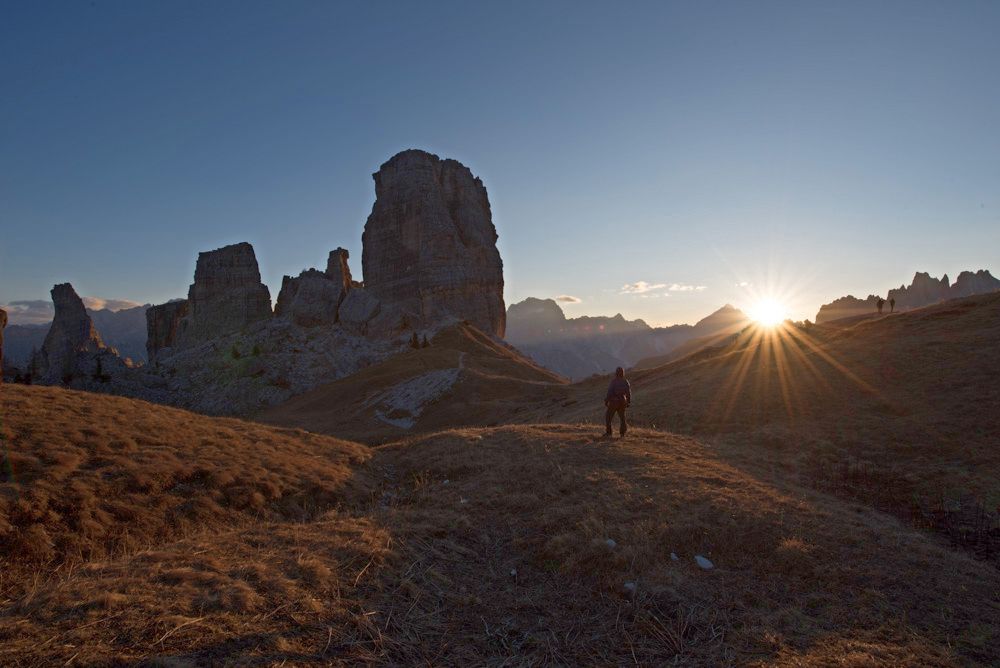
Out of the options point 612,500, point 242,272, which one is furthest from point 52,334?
point 612,500

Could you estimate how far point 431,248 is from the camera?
9500cm

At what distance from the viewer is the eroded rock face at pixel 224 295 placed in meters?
92.2

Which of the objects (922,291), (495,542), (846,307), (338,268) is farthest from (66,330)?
(922,291)

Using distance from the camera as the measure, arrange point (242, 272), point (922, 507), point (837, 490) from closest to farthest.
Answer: point (922, 507) < point (837, 490) < point (242, 272)

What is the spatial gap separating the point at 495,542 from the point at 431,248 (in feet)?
292

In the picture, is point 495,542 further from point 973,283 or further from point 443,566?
point 973,283

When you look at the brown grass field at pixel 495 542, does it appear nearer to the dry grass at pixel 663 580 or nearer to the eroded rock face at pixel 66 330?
the dry grass at pixel 663 580

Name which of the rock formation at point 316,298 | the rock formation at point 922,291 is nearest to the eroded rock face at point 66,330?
the rock formation at point 316,298

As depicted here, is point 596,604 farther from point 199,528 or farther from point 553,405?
point 553,405

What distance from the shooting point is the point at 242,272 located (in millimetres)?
94812

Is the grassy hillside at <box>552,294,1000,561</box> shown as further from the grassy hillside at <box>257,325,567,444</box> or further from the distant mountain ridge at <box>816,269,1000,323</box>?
the distant mountain ridge at <box>816,269,1000,323</box>

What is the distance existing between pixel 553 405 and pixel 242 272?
265 ft

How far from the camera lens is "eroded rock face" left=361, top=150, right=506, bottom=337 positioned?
9512 cm

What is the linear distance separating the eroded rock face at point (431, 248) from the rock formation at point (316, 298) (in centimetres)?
923
